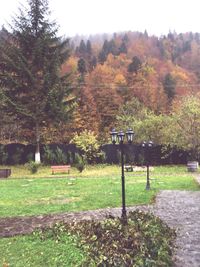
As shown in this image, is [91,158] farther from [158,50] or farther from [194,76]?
[158,50]

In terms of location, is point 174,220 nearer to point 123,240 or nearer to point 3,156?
point 123,240

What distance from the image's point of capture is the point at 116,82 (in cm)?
4634

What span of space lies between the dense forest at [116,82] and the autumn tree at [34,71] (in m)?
1.80

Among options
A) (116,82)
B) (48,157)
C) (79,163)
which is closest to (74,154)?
(48,157)

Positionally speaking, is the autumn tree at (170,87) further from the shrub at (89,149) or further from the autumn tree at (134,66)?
the shrub at (89,149)

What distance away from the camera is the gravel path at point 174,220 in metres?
6.59

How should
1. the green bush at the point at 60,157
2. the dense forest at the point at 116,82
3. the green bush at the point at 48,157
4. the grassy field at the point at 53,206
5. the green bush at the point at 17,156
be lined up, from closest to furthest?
the grassy field at the point at 53,206
the green bush at the point at 60,157
the green bush at the point at 48,157
the green bush at the point at 17,156
the dense forest at the point at 116,82

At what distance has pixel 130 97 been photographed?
45344mm

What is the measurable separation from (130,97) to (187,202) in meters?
34.3

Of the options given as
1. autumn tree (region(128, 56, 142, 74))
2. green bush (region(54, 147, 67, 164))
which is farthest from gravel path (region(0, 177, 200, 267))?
autumn tree (region(128, 56, 142, 74))

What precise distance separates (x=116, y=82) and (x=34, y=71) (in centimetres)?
1969

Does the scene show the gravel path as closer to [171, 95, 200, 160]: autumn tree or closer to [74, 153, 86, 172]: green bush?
[74, 153, 86, 172]: green bush

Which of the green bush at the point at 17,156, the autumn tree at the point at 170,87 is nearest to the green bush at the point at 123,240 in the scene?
the green bush at the point at 17,156

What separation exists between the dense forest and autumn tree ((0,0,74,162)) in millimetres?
1798
